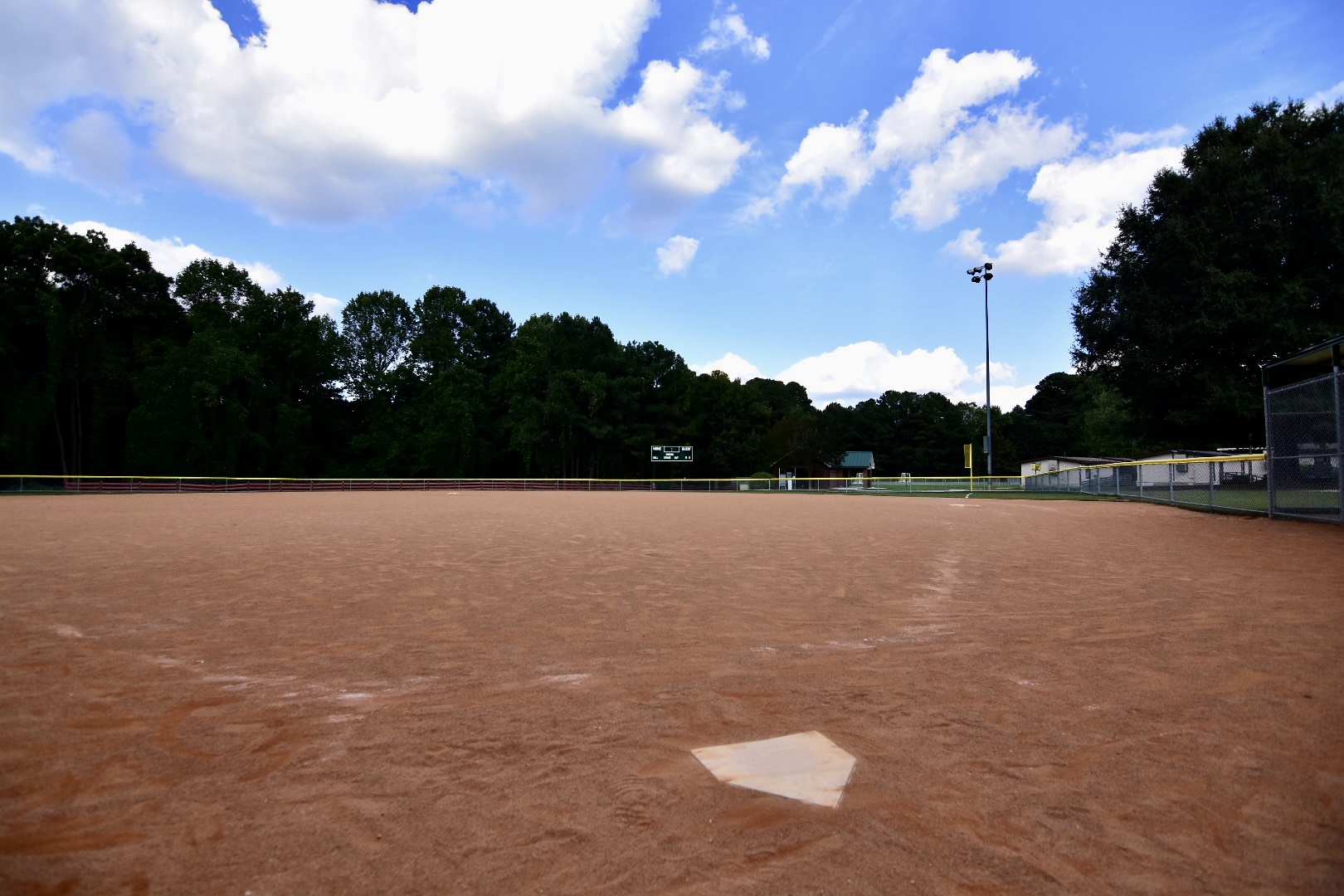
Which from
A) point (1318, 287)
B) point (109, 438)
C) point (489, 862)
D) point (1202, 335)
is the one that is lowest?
point (489, 862)

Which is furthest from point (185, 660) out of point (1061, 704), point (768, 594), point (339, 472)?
point (339, 472)

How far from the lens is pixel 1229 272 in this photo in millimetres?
30672

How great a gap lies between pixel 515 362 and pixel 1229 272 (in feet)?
160

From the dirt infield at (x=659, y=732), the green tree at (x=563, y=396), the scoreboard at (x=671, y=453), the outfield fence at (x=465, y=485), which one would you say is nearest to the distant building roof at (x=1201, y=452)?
the outfield fence at (x=465, y=485)

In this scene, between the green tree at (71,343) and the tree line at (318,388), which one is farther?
the tree line at (318,388)

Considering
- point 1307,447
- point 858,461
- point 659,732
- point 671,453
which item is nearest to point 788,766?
point 659,732

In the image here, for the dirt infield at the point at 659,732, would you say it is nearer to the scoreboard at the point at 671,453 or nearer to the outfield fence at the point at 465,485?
the outfield fence at the point at 465,485

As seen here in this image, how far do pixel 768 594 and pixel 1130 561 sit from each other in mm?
5325

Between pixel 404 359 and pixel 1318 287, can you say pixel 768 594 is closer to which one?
pixel 1318 287

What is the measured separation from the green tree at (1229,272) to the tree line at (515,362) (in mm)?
94

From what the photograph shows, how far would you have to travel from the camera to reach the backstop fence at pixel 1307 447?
1195 cm

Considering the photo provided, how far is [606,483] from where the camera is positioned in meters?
53.8

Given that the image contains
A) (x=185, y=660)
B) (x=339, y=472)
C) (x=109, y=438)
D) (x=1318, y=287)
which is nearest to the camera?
(x=185, y=660)

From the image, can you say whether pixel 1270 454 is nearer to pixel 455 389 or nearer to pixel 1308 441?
pixel 1308 441
